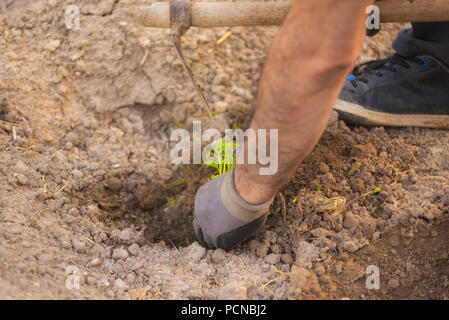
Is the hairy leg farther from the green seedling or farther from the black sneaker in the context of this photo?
the black sneaker

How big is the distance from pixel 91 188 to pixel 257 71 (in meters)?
1.15

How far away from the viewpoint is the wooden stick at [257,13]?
1560 millimetres

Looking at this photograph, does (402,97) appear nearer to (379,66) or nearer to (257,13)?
(379,66)

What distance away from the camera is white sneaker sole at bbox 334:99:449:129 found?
2.11 metres

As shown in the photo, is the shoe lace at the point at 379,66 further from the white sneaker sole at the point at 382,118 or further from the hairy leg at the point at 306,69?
the hairy leg at the point at 306,69

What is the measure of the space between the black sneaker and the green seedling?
63 centimetres

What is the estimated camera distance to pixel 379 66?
2264mm

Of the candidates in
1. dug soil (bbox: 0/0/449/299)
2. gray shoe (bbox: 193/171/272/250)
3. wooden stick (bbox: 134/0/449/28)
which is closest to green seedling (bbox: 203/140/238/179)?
dug soil (bbox: 0/0/449/299)

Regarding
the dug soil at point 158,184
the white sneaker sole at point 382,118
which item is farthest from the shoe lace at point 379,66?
the dug soil at point 158,184

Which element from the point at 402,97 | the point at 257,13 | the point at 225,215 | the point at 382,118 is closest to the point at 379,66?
the point at 402,97

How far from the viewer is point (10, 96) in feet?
6.58

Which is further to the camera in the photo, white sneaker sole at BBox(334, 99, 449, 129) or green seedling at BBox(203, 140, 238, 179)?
white sneaker sole at BBox(334, 99, 449, 129)

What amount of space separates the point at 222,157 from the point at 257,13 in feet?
2.34
